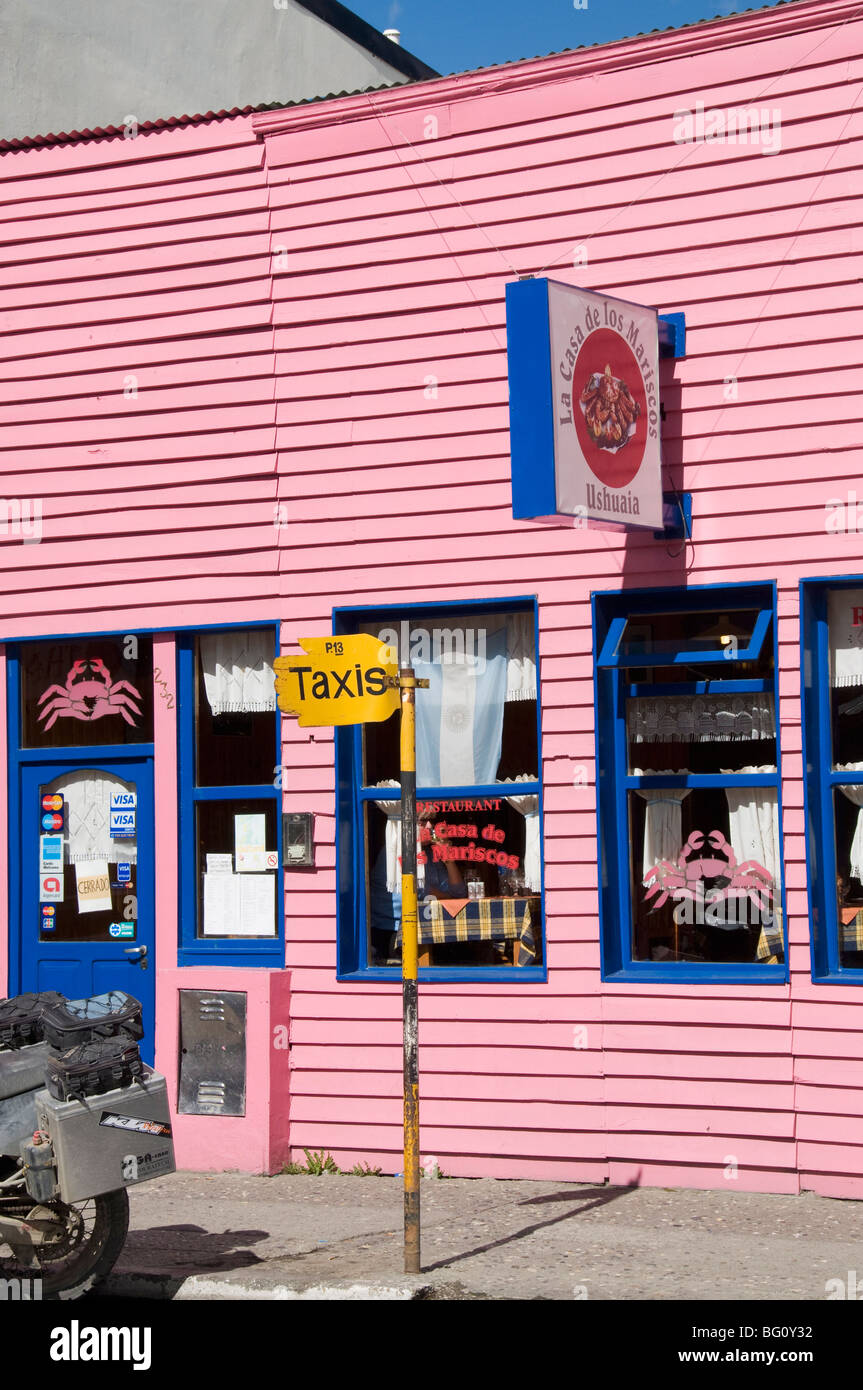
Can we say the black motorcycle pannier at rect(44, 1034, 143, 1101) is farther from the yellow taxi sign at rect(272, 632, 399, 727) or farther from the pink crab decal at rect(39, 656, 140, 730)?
the pink crab decal at rect(39, 656, 140, 730)

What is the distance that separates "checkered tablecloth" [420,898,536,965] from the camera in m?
9.13

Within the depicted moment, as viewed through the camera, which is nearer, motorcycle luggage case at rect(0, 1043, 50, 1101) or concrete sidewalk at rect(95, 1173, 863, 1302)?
concrete sidewalk at rect(95, 1173, 863, 1302)

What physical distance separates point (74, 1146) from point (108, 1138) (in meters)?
0.15

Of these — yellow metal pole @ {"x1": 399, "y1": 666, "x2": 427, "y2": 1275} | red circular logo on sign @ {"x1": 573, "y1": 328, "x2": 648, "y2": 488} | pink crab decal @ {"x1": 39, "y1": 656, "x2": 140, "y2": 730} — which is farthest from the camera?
pink crab decal @ {"x1": 39, "y1": 656, "x2": 140, "y2": 730}

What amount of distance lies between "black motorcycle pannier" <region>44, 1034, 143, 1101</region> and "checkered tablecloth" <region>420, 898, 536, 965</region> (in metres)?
2.75

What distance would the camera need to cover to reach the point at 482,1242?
7.36m

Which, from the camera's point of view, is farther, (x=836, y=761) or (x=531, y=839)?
(x=531, y=839)

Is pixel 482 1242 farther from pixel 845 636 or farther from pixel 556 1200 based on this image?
pixel 845 636

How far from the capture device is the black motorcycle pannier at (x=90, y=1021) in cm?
679

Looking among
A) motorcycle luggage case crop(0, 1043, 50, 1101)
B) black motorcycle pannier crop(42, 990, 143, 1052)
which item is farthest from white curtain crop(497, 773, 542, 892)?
motorcycle luggage case crop(0, 1043, 50, 1101)

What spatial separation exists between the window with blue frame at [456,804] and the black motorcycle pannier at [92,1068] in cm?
262

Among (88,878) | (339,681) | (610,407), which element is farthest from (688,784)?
(88,878)

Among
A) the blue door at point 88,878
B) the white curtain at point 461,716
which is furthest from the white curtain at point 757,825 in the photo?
the blue door at point 88,878
